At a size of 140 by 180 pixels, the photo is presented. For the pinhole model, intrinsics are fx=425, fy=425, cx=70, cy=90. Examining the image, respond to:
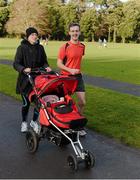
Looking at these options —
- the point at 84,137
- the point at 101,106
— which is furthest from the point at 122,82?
the point at 84,137

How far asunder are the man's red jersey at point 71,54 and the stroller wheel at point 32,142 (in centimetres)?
132

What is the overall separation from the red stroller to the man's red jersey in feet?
1.63

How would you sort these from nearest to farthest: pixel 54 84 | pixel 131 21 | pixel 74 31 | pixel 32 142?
pixel 54 84, pixel 32 142, pixel 74 31, pixel 131 21

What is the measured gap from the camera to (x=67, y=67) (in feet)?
24.1

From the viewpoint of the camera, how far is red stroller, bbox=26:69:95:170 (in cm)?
614

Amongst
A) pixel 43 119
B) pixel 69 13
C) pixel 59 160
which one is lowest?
pixel 59 160

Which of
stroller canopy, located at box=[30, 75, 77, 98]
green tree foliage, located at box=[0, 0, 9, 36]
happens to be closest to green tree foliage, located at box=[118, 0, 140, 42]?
green tree foliage, located at box=[0, 0, 9, 36]

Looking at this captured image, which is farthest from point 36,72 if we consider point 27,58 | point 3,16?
point 3,16

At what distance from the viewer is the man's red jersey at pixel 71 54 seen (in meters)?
7.40

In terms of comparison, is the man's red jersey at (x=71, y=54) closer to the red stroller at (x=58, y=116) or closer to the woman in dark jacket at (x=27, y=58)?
the woman in dark jacket at (x=27, y=58)

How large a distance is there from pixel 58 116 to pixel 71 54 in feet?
4.88

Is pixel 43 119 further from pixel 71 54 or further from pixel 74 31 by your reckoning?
pixel 74 31

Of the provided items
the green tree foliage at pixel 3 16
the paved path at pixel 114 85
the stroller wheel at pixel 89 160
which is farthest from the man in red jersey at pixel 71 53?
the green tree foliage at pixel 3 16

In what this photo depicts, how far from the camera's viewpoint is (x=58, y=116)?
634 cm
